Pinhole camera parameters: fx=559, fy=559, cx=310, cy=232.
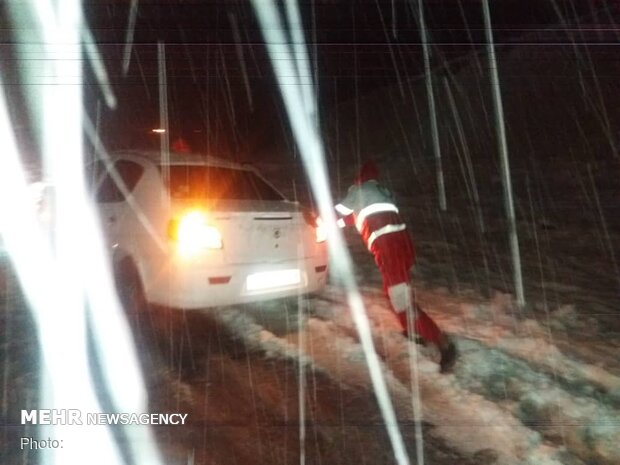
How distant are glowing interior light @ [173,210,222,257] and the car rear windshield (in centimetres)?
21

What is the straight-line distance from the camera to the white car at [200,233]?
3598 millimetres

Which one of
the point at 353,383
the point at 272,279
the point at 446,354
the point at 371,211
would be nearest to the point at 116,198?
the point at 272,279

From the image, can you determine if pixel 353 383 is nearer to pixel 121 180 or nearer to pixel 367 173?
pixel 367 173

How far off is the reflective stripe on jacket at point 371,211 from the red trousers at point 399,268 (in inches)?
2.3

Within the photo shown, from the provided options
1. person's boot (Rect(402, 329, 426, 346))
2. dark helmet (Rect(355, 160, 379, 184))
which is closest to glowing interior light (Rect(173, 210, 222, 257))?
dark helmet (Rect(355, 160, 379, 184))

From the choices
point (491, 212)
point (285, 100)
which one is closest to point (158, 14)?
point (285, 100)

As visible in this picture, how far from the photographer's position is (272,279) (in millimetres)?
3766

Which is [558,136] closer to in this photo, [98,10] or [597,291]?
[597,291]

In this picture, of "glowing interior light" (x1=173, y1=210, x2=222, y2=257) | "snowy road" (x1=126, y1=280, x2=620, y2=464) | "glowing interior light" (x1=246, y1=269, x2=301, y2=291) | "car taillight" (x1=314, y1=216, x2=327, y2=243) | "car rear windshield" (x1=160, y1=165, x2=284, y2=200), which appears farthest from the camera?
"car taillight" (x1=314, y1=216, x2=327, y2=243)

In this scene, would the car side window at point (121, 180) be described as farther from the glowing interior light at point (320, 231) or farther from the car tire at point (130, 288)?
the glowing interior light at point (320, 231)

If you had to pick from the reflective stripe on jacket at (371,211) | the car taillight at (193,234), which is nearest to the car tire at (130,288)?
the car taillight at (193,234)

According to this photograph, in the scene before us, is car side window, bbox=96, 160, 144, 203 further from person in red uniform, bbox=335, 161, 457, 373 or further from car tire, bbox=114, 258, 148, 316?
Answer: person in red uniform, bbox=335, 161, 457, 373

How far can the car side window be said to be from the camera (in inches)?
153

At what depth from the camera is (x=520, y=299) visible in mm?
4191
